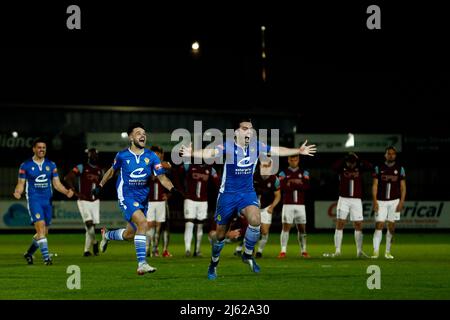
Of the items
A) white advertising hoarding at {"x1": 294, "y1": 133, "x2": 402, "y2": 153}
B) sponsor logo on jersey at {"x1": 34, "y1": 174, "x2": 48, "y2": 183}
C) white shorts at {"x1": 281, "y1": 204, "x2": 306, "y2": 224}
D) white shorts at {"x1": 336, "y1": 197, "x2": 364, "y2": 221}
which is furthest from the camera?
white advertising hoarding at {"x1": 294, "y1": 133, "x2": 402, "y2": 153}

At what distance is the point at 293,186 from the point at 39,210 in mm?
6583

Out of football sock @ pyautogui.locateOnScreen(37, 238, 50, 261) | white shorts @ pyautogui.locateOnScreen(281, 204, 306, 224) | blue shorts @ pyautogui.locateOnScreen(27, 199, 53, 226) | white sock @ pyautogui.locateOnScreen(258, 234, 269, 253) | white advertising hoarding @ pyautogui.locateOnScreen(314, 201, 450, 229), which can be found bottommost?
→ white advertising hoarding @ pyautogui.locateOnScreen(314, 201, 450, 229)

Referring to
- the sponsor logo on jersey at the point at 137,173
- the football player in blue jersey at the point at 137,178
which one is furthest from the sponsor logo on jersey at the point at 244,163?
the sponsor logo on jersey at the point at 137,173

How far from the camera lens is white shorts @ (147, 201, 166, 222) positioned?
71.1 feet

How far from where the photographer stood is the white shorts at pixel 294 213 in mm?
21594

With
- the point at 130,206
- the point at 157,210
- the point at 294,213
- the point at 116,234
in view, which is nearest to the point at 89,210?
the point at 157,210

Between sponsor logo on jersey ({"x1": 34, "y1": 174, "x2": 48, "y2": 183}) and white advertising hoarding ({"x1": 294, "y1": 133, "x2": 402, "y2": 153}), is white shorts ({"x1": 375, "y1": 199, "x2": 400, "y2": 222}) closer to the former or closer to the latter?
sponsor logo on jersey ({"x1": 34, "y1": 174, "x2": 48, "y2": 183})

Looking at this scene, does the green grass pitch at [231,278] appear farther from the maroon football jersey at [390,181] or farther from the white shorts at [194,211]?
the maroon football jersey at [390,181]

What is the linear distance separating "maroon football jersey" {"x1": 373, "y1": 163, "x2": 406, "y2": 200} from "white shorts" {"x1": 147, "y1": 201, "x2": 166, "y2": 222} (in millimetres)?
5220

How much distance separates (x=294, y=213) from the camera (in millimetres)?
21672

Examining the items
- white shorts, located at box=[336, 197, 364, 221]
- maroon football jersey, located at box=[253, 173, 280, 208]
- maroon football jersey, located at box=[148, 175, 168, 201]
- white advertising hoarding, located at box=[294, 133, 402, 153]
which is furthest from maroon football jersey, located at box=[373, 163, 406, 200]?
white advertising hoarding, located at box=[294, 133, 402, 153]

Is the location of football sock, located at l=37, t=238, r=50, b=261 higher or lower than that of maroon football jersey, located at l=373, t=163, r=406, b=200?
lower

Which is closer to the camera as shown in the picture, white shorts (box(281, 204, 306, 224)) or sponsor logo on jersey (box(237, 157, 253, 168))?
sponsor logo on jersey (box(237, 157, 253, 168))

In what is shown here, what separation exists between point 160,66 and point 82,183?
2583 cm
